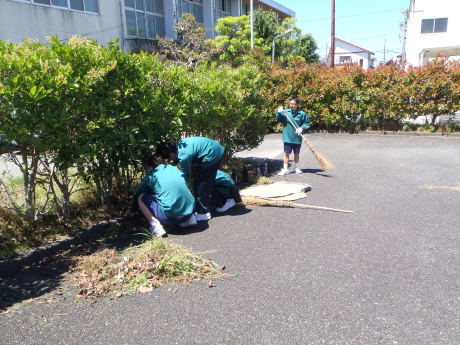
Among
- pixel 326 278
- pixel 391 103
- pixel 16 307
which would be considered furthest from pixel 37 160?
pixel 391 103

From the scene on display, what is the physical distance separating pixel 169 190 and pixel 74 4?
15.8 m

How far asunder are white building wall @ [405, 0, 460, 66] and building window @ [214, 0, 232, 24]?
650 inches

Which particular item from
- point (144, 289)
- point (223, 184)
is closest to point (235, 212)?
point (223, 184)

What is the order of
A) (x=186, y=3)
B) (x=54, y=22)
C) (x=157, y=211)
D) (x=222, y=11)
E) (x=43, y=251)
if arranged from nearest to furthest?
1. (x=43, y=251)
2. (x=157, y=211)
3. (x=54, y=22)
4. (x=186, y=3)
5. (x=222, y=11)

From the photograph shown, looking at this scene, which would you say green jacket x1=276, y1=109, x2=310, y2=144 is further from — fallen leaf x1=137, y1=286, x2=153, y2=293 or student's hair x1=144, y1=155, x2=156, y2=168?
fallen leaf x1=137, y1=286, x2=153, y2=293

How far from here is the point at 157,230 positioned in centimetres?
456

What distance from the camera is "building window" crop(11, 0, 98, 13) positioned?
15.4 metres

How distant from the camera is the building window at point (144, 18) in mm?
20859

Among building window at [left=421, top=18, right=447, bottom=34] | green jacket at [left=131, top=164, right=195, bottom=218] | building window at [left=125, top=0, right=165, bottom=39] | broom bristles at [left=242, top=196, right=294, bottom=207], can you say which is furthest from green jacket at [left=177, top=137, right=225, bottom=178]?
building window at [left=421, top=18, right=447, bottom=34]

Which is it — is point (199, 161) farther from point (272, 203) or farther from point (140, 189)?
point (272, 203)

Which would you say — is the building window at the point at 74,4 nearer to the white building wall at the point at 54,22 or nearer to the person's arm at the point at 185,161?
the white building wall at the point at 54,22

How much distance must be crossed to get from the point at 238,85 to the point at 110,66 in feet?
11.3

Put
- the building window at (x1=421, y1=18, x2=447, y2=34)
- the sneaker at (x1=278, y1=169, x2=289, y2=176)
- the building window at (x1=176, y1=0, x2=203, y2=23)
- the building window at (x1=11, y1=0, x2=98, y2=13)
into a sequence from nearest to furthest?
the sneaker at (x1=278, y1=169, x2=289, y2=176) → the building window at (x1=11, y1=0, x2=98, y2=13) → the building window at (x1=176, y1=0, x2=203, y2=23) → the building window at (x1=421, y1=18, x2=447, y2=34)

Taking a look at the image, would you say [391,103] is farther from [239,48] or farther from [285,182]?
[239,48]
